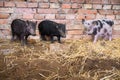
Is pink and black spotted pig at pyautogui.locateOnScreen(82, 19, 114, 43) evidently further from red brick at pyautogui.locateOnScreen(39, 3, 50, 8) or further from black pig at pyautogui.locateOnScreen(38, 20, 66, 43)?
red brick at pyautogui.locateOnScreen(39, 3, 50, 8)

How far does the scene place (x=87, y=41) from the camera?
5547mm

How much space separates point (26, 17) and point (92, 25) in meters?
1.34

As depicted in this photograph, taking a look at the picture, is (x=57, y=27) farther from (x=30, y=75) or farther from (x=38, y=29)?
(x=30, y=75)

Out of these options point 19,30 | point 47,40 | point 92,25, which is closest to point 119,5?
point 92,25

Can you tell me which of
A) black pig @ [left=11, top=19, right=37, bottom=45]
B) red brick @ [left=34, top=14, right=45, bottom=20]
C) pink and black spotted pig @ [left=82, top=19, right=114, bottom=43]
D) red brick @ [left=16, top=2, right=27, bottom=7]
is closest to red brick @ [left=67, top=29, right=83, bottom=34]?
pink and black spotted pig @ [left=82, top=19, right=114, bottom=43]

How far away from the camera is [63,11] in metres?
5.43

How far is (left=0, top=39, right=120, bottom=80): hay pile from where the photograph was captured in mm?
3592

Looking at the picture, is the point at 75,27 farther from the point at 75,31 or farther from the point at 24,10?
the point at 24,10

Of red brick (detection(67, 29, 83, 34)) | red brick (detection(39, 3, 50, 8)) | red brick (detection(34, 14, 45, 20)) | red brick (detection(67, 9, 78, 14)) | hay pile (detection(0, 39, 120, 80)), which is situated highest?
red brick (detection(39, 3, 50, 8))

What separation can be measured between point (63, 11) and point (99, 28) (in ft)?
2.68

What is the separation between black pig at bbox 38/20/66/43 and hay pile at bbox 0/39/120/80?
0.73ft

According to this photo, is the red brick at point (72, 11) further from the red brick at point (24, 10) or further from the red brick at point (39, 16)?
the red brick at point (24, 10)

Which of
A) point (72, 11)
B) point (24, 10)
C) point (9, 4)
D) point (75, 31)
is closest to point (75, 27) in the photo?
point (75, 31)

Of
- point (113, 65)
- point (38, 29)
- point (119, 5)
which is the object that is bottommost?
point (113, 65)
